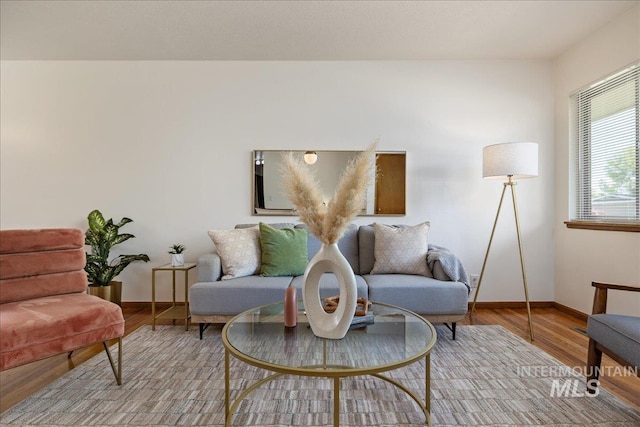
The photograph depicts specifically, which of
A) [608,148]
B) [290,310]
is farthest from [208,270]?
[608,148]

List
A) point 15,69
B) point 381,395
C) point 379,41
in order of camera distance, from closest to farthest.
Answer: point 381,395 → point 379,41 → point 15,69

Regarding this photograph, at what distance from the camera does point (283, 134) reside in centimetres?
346

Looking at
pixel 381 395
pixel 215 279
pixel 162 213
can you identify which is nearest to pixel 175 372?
pixel 215 279

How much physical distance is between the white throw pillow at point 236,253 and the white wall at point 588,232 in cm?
304

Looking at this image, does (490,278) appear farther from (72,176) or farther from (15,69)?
(15,69)

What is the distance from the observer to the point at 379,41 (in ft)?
10.0

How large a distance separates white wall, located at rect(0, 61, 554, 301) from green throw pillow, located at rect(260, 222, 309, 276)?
65 centimetres

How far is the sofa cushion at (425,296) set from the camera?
2453 mm

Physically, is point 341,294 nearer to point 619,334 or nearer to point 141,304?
point 619,334

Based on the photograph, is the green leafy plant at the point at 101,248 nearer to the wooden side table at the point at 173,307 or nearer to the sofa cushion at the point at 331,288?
the wooden side table at the point at 173,307

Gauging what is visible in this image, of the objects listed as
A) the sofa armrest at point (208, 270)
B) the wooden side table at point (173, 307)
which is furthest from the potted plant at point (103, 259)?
the sofa armrest at point (208, 270)

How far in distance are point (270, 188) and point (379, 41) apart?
1.79m

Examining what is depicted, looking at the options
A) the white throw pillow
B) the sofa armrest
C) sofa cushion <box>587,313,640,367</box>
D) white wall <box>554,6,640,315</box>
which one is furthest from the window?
the sofa armrest

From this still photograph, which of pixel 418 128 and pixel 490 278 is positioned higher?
pixel 418 128
